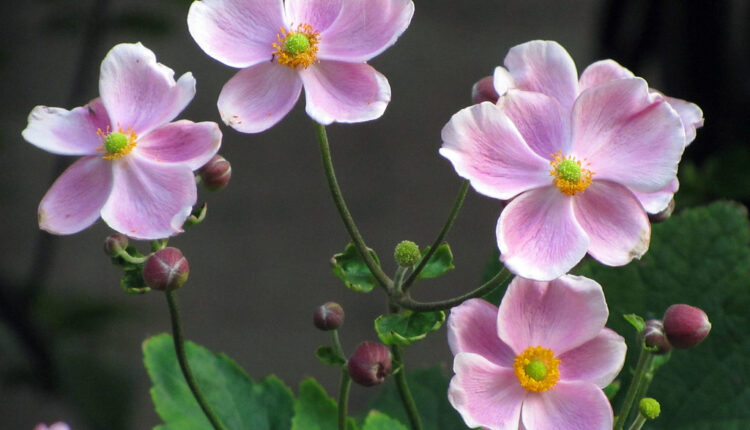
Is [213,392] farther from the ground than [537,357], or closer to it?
closer to it

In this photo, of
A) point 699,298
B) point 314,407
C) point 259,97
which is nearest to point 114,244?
point 259,97

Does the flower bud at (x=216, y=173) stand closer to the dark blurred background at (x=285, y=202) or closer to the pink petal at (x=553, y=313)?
the pink petal at (x=553, y=313)

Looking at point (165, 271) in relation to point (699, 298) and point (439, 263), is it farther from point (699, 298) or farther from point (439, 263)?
point (699, 298)

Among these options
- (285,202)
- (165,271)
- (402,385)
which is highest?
(165,271)

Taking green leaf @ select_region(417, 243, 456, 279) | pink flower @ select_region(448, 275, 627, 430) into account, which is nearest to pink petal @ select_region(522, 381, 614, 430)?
pink flower @ select_region(448, 275, 627, 430)

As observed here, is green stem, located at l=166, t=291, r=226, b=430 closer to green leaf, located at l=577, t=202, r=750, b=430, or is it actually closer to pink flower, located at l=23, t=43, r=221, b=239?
pink flower, located at l=23, t=43, r=221, b=239

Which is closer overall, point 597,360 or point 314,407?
point 597,360

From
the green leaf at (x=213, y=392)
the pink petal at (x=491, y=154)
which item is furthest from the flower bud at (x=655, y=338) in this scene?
the green leaf at (x=213, y=392)
